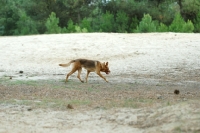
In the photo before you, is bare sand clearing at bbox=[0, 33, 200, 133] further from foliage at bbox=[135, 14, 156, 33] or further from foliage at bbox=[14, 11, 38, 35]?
foliage at bbox=[14, 11, 38, 35]

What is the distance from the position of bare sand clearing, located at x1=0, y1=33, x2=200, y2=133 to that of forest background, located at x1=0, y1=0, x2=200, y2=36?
705 centimetres

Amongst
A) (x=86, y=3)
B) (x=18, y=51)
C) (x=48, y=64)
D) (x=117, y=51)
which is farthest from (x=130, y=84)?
(x=86, y=3)

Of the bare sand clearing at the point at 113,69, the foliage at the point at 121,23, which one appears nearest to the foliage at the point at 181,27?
the bare sand clearing at the point at 113,69

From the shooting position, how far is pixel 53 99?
10.7 metres

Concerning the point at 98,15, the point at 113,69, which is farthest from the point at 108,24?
the point at 113,69

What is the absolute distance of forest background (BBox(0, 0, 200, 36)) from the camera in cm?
3412

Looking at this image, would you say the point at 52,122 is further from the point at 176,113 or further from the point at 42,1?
the point at 42,1

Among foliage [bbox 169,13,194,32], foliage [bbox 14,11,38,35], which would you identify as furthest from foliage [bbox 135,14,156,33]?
foliage [bbox 14,11,38,35]

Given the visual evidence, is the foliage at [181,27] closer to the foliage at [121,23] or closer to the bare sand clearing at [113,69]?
the bare sand clearing at [113,69]

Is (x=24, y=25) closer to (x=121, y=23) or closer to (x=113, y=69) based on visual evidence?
(x=121, y=23)

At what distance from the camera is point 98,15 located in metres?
45.6

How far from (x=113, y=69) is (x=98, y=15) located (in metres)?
28.4

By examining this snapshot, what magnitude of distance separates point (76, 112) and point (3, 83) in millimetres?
5672

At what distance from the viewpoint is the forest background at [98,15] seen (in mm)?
34125
